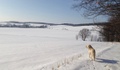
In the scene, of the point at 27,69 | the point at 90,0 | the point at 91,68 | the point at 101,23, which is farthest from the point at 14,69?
the point at 90,0

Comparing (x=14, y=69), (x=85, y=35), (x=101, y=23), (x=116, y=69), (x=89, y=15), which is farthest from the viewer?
(x=85, y=35)

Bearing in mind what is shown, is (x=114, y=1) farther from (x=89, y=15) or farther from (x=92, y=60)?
(x=92, y=60)

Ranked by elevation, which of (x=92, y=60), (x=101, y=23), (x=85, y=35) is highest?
(x=101, y=23)

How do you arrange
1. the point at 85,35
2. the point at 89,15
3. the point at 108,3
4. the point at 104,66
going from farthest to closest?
the point at 85,35
the point at 104,66
the point at 89,15
the point at 108,3

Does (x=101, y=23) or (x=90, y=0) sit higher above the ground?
(x=90, y=0)

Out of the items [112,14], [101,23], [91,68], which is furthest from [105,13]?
[91,68]

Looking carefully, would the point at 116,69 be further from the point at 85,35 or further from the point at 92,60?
the point at 85,35

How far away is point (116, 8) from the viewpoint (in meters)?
4.18

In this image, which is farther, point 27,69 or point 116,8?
point 27,69

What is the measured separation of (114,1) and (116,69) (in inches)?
200

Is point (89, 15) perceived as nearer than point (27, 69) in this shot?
Yes

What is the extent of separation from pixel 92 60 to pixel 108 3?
6738 mm

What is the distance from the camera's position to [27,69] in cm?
956

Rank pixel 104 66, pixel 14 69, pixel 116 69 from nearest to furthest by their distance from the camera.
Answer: pixel 116 69 → pixel 104 66 → pixel 14 69
